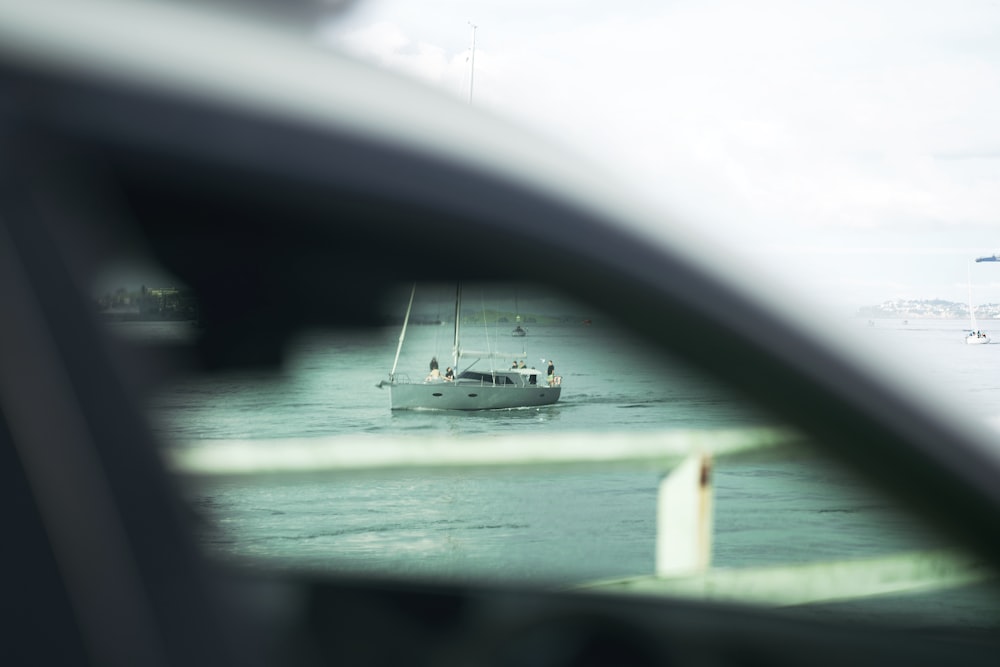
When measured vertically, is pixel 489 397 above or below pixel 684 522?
below

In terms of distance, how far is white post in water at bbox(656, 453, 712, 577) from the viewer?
98.8 inches

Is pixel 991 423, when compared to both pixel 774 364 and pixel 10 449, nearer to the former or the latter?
pixel 774 364

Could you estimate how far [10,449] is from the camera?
729 mm

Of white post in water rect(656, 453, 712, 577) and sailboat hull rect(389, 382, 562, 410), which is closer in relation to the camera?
white post in water rect(656, 453, 712, 577)

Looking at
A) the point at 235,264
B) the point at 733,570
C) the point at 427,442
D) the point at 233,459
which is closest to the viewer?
the point at 235,264

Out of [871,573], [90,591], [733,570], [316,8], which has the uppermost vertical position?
[316,8]

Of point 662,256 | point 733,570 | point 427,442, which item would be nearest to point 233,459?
point 427,442

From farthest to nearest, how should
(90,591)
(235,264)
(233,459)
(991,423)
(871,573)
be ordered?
(233,459) → (871,573) → (991,423) → (235,264) → (90,591)

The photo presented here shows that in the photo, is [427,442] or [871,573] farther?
[427,442]

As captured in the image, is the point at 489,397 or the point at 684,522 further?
the point at 489,397

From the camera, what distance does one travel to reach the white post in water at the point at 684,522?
2.51m

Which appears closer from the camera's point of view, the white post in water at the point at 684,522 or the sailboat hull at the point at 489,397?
the white post in water at the point at 684,522

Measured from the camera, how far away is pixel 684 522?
8.86 ft

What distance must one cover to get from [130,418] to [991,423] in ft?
2.71
